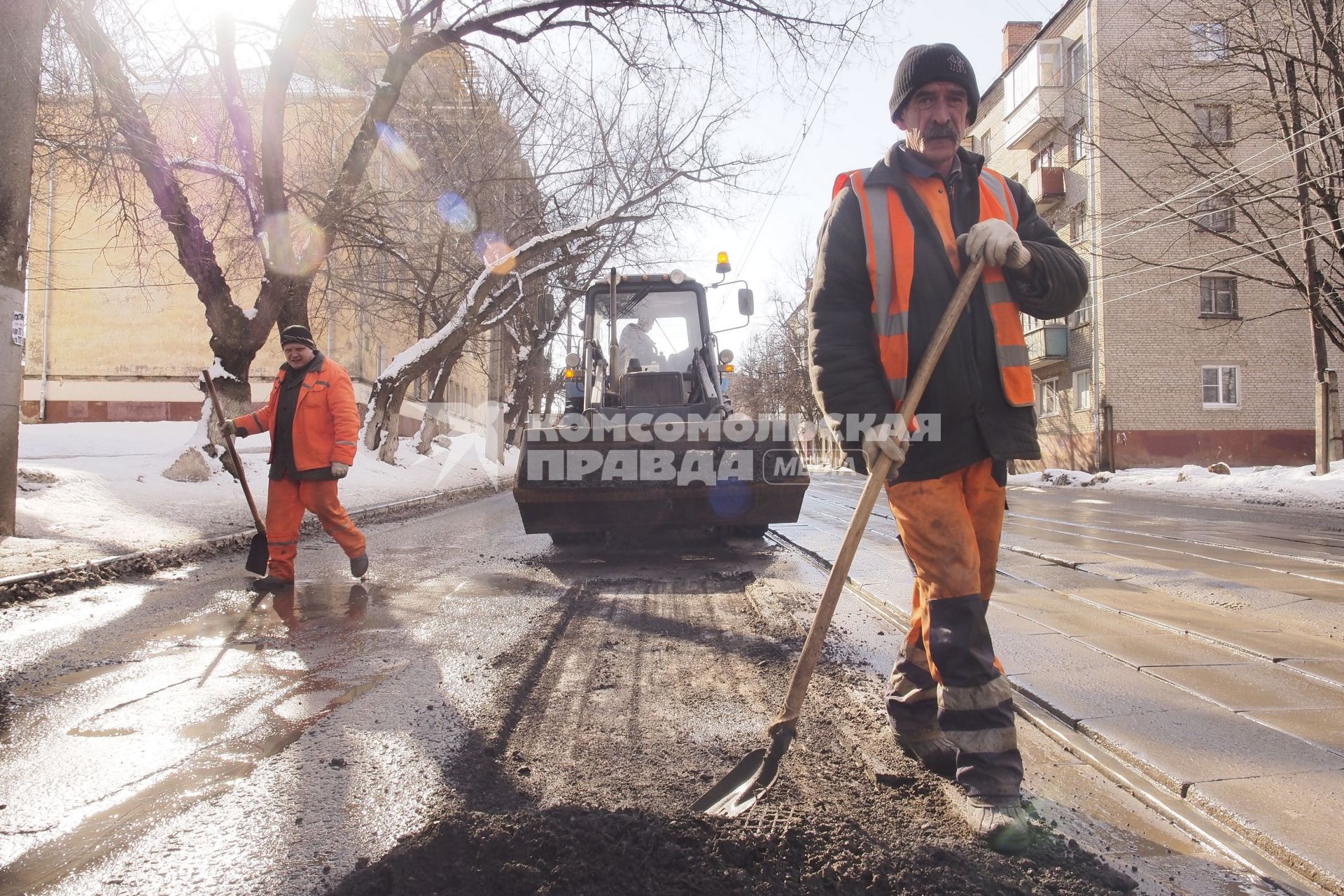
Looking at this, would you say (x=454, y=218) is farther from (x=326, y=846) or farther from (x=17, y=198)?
(x=326, y=846)

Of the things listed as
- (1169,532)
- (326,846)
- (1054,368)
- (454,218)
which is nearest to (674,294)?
(1169,532)

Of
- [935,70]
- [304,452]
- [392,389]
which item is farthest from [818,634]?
[392,389]

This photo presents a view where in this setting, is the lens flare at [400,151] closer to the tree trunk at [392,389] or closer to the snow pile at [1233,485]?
the tree trunk at [392,389]

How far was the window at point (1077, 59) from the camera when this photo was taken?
26172mm

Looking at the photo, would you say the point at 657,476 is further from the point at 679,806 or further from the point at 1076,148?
the point at 1076,148

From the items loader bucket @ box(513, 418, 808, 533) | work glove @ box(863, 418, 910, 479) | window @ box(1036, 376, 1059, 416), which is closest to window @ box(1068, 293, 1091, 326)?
window @ box(1036, 376, 1059, 416)

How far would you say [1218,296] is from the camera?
25.0m

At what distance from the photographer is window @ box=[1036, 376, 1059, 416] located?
28672 mm

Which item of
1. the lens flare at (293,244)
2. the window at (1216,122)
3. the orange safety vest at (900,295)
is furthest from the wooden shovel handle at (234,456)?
the window at (1216,122)

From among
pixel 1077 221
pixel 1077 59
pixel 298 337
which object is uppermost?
pixel 1077 59

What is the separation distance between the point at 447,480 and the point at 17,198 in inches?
514

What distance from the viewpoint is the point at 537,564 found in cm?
712

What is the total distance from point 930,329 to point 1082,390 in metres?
27.2

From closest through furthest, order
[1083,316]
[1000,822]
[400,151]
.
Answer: [1000,822]
[400,151]
[1083,316]
